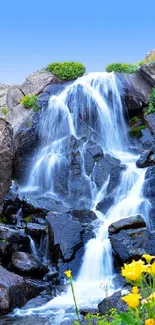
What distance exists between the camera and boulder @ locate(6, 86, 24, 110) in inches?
812

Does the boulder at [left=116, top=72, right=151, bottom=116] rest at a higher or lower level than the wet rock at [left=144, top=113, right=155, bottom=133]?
higher

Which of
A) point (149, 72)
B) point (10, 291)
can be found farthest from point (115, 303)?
point (149, 72)

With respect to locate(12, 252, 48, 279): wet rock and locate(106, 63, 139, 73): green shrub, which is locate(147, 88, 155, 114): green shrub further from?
locate(12, 252, 48, 279): wet rock

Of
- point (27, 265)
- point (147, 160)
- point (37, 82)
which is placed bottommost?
point (27, 265)

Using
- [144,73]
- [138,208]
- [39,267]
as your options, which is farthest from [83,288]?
[144,73]

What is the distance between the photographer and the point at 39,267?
9.85m

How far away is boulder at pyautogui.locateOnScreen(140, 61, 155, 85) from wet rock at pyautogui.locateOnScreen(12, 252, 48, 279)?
1229cm

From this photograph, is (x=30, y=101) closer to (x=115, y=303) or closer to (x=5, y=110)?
(x=5, y=110)

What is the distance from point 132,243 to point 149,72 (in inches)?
459

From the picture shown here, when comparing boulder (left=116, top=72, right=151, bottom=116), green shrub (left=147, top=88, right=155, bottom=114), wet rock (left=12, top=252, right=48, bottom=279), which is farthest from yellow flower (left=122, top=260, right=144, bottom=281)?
boulder (left=116, top=72, right=151, bottom=116)

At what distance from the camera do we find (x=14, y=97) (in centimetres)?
2088

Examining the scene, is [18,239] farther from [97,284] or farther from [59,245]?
[97,284]

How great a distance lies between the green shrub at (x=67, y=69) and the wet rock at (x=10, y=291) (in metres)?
13.3

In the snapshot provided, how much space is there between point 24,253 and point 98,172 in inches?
213
